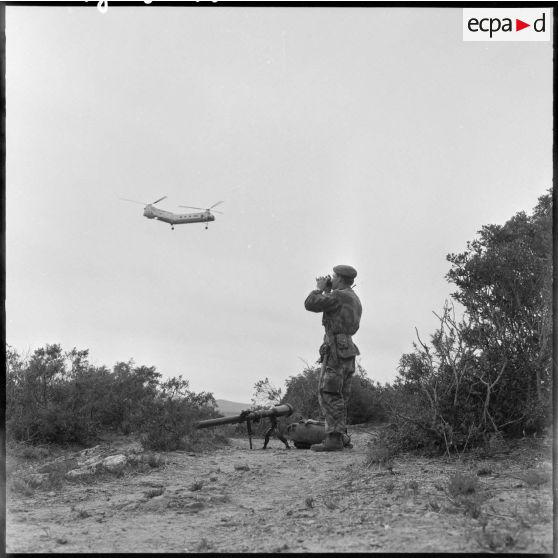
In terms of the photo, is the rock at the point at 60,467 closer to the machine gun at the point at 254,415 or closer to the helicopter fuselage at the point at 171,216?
the machine gun at the point at 254,415

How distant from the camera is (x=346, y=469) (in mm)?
6598

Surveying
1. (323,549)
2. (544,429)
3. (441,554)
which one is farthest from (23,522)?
(544,429)

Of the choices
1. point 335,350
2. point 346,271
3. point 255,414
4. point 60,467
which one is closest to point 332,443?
point 335,350

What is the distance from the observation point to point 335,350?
869 cm

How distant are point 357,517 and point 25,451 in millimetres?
6341

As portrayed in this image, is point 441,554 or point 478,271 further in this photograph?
point 478,271

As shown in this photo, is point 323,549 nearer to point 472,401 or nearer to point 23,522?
point 23,522

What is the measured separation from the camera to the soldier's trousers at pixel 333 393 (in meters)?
8.57

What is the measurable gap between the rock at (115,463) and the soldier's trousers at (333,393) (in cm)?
282

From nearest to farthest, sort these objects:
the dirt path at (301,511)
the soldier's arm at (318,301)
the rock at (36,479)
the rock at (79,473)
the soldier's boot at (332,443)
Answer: the dirt path at (301,511) → the rock at (36,479) → the rock at (79,473) → the soldier's arm at (318,301) → the soldier's boot at (332,443)

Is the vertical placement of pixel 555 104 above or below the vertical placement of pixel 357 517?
above

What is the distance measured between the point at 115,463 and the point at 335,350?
11.1 feet

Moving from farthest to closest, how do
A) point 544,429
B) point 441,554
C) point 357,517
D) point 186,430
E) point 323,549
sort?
point 186,430, point 544,429, point 357,517, point 323,549, point 441,554

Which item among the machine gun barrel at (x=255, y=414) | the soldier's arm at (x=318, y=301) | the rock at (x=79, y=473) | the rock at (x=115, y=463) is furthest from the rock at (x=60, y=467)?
the soldier's arm at (x=318, y=301)
